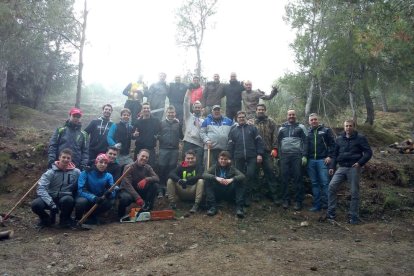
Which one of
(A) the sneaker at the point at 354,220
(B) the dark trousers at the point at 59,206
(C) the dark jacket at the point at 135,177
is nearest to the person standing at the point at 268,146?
(A) the sneaker at the point at 354,220

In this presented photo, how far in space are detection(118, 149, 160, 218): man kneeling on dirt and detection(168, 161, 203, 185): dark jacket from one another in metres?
0.50

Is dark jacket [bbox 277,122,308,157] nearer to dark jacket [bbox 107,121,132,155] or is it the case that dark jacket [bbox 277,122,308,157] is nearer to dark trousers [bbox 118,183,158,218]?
dark trousers [bbox 118,183,158,218]

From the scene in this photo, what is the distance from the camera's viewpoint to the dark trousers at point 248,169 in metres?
8.67

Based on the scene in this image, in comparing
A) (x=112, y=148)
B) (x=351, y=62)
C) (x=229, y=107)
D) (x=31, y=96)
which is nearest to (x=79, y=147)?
(x=112, y=148)

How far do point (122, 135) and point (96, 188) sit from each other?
1.83m

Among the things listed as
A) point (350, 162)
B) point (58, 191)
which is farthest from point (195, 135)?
point (350, 162)

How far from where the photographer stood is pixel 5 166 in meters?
10.1

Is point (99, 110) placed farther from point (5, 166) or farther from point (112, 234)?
point (112, 234)

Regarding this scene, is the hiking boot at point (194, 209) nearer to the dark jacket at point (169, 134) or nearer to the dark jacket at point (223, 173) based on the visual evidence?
the dark jacket at point (223, 173)

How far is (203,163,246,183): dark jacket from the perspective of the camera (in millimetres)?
8219

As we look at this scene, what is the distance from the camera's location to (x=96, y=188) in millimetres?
7555

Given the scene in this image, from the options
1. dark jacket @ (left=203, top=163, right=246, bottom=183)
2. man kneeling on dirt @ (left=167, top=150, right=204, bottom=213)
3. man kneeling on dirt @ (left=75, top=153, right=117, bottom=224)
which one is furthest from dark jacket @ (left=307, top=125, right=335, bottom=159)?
man kneeling on dirt @ (left=75, top=153, right=117, bottom=224)

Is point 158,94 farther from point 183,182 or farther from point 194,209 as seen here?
point 194,209

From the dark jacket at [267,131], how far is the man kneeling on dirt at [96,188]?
3.93 m
